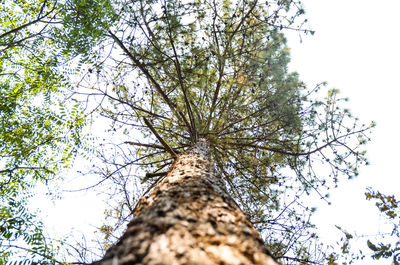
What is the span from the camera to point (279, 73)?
5.11m

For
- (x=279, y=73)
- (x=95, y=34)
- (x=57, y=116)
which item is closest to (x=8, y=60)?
(x=57, y=116)

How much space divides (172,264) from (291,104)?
4.97 m

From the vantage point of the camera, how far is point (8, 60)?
4625mm

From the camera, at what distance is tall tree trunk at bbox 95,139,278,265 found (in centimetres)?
94

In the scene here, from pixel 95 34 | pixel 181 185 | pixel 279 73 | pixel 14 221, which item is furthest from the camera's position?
pixel 279 73

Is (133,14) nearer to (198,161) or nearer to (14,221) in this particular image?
(198,161)

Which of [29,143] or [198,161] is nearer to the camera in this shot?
[198,161]

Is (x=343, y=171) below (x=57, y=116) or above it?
above

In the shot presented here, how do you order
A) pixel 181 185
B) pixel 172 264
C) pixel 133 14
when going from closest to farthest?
pixel 172 264 → pixel 181 185 → pixel 133 14

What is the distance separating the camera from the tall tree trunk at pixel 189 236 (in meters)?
0.94

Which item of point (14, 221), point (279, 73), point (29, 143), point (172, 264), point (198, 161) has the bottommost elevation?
point (172, 264)

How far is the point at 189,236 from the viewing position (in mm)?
1080

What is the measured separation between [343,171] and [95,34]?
518 centimetres

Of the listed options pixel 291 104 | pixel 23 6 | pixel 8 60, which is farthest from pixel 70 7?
pixel 291 104
